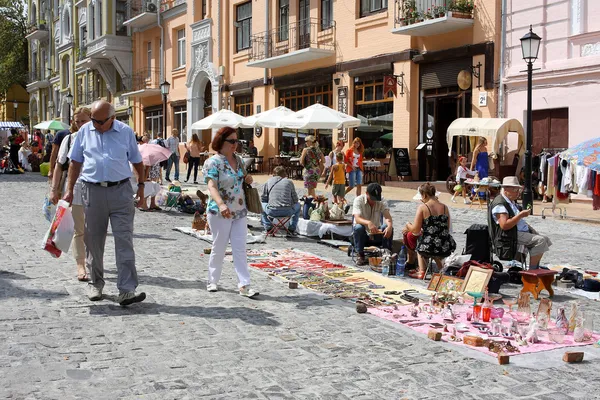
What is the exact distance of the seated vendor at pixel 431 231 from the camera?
846cm

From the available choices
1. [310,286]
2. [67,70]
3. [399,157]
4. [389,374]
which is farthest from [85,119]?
[67,70]

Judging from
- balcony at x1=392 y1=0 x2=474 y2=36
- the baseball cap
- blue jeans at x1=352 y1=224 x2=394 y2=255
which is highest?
balcony at x1=392 y1=0 x2=474 y2=36

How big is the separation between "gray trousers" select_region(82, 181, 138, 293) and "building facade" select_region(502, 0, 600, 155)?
43.4 feet

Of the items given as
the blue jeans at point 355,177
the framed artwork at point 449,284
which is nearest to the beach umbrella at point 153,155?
the blue jeans at point 355,177

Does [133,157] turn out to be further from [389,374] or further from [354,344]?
[389,374]

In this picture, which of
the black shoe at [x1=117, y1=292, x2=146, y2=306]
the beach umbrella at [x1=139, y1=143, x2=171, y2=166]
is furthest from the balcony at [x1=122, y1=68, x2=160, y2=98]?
the black shoe at [x1=117, y1=292, x2=146, y2=306]

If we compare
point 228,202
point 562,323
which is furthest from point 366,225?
A: point 562,323

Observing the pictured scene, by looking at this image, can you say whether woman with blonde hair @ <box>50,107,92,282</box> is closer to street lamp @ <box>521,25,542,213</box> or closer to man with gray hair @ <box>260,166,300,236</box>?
man with gray hair @ <box>260,166,300,236</box>

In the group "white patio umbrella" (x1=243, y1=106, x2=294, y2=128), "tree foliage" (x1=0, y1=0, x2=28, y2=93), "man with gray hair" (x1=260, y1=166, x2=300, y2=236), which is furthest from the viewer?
"tree foliage" (x1=0, y1=0, x2=28, y2=93)

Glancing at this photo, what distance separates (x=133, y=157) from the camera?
263 inches

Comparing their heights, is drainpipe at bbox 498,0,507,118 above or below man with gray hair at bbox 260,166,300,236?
above

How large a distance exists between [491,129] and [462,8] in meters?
3.72

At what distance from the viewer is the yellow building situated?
64688 millimetres

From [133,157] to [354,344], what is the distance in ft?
8.64
